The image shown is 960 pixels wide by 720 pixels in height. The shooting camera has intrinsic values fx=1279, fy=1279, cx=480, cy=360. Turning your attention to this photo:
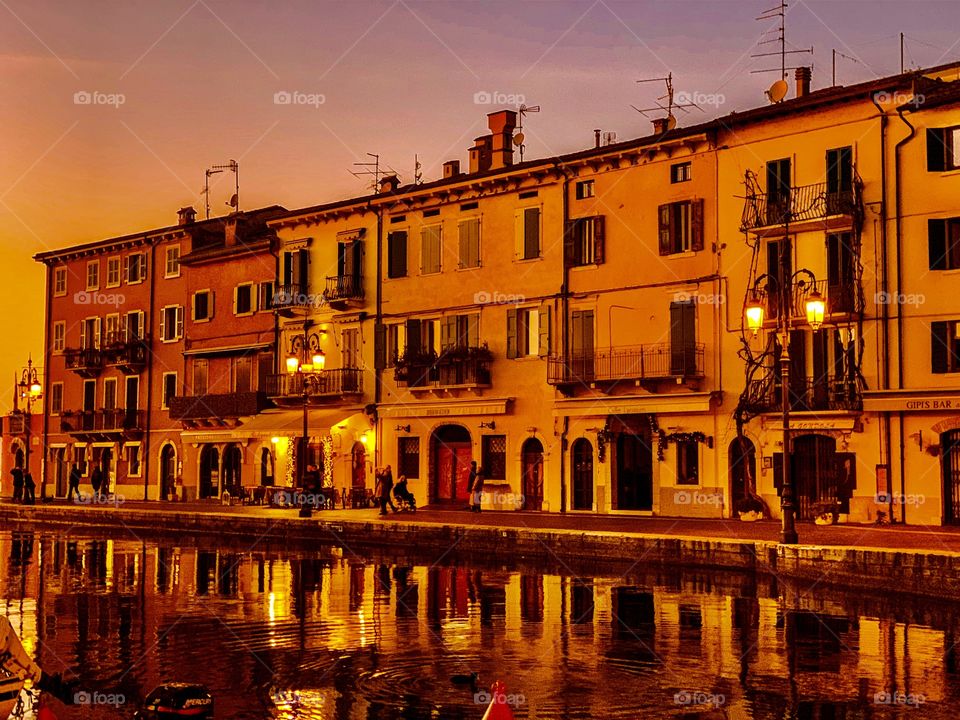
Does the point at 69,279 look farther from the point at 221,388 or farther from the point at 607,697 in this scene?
the point at 607,697

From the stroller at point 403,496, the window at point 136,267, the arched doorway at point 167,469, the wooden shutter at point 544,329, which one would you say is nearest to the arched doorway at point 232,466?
the arched doorway at point 167,469

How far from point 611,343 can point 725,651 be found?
76.1 ft

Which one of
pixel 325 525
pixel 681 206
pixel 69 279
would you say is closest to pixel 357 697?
pixel 325 525

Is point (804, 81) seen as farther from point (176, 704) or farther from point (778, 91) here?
point (176, 704)

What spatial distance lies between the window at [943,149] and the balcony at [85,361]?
127 ft

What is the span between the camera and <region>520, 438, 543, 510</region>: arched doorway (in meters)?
39.6

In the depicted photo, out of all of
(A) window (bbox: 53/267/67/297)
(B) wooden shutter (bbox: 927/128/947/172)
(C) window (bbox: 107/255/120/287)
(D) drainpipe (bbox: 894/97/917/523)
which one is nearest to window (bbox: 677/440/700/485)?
(D) drainpipe (bbox: 894/97/917/523)

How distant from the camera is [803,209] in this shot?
3331 centimetres

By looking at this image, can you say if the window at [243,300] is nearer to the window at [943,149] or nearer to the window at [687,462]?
the window at [687,462]

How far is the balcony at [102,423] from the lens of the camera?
183ft

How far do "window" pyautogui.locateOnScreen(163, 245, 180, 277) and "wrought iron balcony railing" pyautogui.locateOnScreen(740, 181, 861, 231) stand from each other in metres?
28.5

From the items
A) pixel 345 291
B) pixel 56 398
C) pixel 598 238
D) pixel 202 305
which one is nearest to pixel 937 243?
pixel 598 238

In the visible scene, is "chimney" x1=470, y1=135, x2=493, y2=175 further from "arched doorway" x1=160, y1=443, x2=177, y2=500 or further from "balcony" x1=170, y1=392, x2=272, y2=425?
"arched doorway" x1=160, y1=443, x2=177, y2=500

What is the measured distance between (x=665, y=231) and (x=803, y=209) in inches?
178
